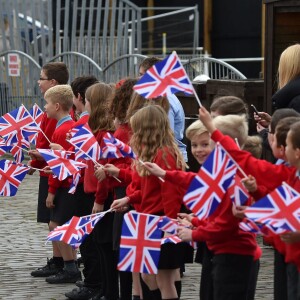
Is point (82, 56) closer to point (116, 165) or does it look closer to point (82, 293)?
point (82, 293)

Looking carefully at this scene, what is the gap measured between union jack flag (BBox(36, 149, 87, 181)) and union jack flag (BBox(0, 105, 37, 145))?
2.63 ft

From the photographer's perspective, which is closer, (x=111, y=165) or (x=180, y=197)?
(x=180, y=197)

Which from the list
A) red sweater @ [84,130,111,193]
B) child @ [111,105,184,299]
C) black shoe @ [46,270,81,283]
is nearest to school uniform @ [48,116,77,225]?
black shoe @ [46,270,81,283]

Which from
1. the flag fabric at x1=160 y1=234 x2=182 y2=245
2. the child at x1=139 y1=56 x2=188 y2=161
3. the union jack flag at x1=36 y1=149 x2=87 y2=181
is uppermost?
the child at x1=139 y1=56 x2=188 y2=161

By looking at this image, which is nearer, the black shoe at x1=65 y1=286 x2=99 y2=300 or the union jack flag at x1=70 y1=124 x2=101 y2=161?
the union jack flag at x1=70 y1=124 x2=101 y2=161

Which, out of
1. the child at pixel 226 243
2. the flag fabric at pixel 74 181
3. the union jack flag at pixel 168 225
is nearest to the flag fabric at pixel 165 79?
the child at pixel 226 243

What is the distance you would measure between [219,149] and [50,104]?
3445 mm

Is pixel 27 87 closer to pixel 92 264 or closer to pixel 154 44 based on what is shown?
pixel 154 44

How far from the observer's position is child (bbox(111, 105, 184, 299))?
6805mm

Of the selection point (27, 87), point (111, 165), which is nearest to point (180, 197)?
A: point (111, 165)

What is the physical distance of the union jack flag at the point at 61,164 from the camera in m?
8.09

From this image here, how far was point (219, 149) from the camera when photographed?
5797mm

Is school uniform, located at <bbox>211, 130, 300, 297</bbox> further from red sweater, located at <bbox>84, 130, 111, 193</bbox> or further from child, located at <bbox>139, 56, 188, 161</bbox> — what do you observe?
child, located at <bbox>139, 56, 188, 161</bbox>

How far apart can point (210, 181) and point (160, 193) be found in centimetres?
113
